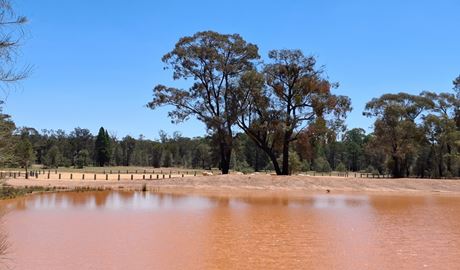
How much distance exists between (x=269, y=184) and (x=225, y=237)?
28465 millimetres

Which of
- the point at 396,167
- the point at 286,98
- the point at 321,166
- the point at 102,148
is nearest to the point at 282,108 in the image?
the point at 286,98

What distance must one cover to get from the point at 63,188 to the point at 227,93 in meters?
20.2

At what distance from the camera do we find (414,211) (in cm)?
2772

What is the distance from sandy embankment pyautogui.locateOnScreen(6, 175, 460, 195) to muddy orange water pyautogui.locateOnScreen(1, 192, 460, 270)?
52.3 ft

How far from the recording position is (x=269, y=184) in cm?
4559

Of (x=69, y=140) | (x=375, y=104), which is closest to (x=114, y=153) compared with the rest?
(x=69, y=140)

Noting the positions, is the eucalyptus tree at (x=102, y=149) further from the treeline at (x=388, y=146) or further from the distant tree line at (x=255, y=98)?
the distant tree line at (x=255, y=98)

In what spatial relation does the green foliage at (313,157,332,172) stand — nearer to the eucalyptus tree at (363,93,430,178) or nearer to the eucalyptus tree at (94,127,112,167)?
the eucalyptus tree at (363,93,430,178)

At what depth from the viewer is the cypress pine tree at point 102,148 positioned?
113188 millimetres

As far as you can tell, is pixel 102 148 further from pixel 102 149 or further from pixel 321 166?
pixel 321 166

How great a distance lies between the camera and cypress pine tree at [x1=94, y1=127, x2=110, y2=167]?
4456 inches

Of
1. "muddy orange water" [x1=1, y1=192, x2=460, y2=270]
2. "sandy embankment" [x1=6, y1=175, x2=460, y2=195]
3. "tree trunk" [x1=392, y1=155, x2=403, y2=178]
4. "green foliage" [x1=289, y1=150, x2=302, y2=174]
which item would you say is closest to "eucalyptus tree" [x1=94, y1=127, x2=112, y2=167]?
"green foliage" [x1=289, y1=150, x2=302, y2=174]

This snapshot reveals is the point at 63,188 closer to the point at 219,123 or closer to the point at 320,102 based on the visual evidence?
the point at 219,123

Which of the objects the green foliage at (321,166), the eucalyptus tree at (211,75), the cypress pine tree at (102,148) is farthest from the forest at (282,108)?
the cypress pine tree at (102,148)
